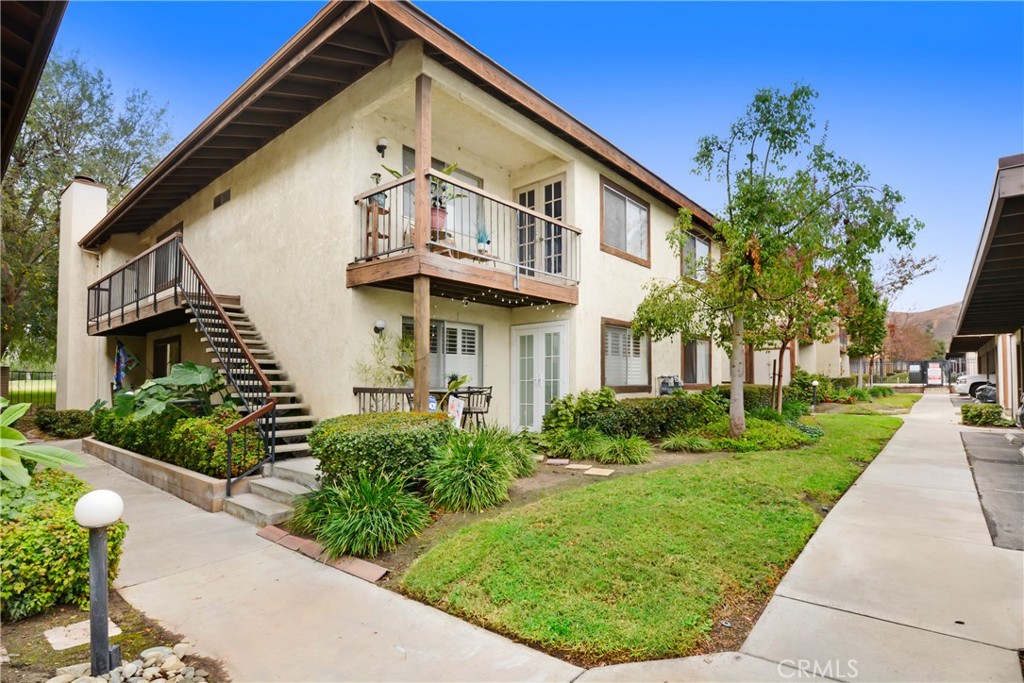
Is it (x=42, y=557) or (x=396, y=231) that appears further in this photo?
(x=396, y=231)

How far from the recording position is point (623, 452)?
8148mm

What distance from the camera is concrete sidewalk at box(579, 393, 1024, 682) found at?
287cm

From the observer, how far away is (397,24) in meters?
7.07

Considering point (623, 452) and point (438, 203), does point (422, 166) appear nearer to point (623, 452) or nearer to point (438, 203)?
point (438, 203)

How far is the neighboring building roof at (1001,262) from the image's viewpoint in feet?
14.6

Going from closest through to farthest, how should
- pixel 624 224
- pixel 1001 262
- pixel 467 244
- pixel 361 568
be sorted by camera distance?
pixel 361 568 < pixel 1001 262 < pixel 467 244 < pixel 624 224

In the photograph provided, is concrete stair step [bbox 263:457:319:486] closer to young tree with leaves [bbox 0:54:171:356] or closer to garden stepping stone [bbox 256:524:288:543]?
garden stepping stone [bbox 256:524:288:543]

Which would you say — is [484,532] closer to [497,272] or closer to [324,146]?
[497,272]

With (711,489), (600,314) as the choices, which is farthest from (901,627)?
(600,314)

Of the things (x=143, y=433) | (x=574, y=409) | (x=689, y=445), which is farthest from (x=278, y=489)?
(x=689, y=445)

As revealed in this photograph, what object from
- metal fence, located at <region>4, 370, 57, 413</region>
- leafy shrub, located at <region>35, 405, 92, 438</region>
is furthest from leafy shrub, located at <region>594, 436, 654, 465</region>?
metal fence, located at <region>4, 370, 57, 413</region>

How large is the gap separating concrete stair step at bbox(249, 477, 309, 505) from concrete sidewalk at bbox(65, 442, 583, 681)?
78 cm

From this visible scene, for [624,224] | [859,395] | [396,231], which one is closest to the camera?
[396,231]

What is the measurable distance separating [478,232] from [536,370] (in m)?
3.10
